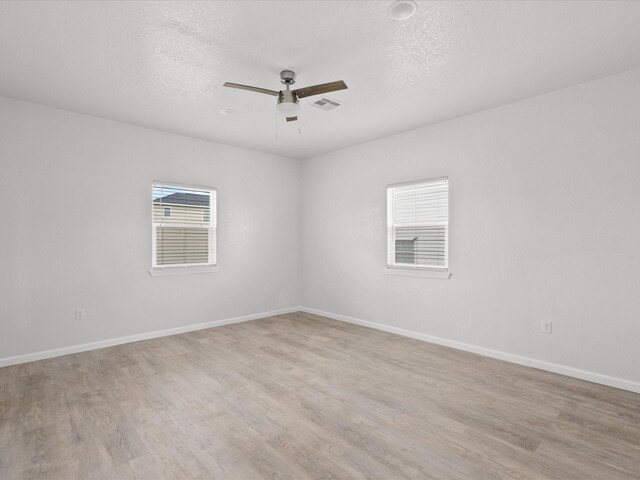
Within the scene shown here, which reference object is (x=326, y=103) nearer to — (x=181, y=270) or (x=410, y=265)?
(x=410, y=265)

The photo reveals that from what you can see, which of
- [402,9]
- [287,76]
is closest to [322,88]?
[287,76]

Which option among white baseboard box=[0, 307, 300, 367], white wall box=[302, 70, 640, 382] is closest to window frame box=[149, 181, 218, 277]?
white baseboard box=[0, 307, 300, 367]

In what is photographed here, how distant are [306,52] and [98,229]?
3327 mm

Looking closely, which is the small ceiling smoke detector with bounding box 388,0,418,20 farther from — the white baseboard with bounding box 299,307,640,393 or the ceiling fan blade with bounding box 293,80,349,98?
the white baseboard with bounding box 299,307,640,393

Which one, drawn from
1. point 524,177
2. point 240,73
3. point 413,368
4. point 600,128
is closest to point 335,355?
point 413,368

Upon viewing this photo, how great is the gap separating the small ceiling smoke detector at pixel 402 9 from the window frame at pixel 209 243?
3.71 m

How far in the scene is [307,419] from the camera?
99.0 inches

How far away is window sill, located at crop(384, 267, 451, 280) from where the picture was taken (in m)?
4.28

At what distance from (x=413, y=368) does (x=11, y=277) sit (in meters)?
4.41

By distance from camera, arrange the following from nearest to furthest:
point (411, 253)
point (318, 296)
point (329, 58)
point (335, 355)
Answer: point (329, 58) < point (335, 355) < point (411, 253) < point (318, 296)

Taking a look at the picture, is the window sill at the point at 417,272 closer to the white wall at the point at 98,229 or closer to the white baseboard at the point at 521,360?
the white baseboard at the point at 521,360

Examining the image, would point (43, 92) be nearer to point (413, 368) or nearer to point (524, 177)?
point (413, 368)

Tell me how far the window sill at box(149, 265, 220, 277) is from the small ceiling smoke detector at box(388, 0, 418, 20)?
13.4 ft

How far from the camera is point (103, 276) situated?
4.21 metres
